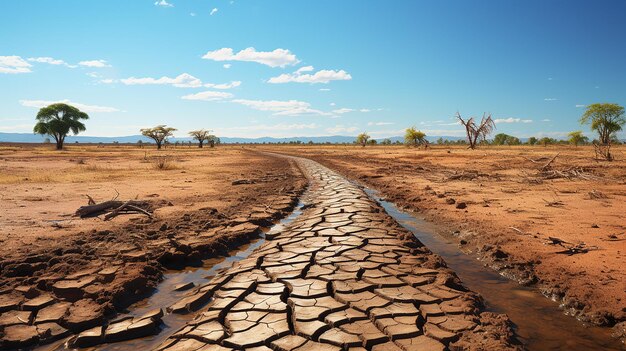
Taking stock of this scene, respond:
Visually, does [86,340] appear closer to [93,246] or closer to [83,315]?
[83,315]

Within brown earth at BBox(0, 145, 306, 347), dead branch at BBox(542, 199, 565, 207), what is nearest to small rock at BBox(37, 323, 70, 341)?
brown earth at BBox(0, 145, 306, 347)

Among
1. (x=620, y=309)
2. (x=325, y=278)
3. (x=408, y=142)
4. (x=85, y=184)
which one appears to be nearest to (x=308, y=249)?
(x=325, y=278)

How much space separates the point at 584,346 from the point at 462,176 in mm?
11100

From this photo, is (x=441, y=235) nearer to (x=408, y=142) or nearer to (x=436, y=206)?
(x=436, y=206)

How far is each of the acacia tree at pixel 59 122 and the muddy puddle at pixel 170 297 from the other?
48393mm

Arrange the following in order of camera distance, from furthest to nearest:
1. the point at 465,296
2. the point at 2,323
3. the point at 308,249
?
the point at 308,249 < the point at 465,296 < the point at 2,323

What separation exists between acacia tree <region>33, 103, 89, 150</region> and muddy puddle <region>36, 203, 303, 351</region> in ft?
159

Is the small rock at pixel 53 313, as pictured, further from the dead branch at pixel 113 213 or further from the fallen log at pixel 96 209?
the fallen log at pixel 96 209

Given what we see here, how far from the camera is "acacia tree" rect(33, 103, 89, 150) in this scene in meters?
44.6

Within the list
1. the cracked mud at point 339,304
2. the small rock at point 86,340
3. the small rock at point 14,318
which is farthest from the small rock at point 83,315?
the cracked mud at point 339,304

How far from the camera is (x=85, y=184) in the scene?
1139cm

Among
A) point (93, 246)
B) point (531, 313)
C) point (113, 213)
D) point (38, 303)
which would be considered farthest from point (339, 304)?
point (113, 213)

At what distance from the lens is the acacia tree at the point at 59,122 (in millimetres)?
44562

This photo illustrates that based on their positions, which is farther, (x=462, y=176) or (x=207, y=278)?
(x=462, y=176)
